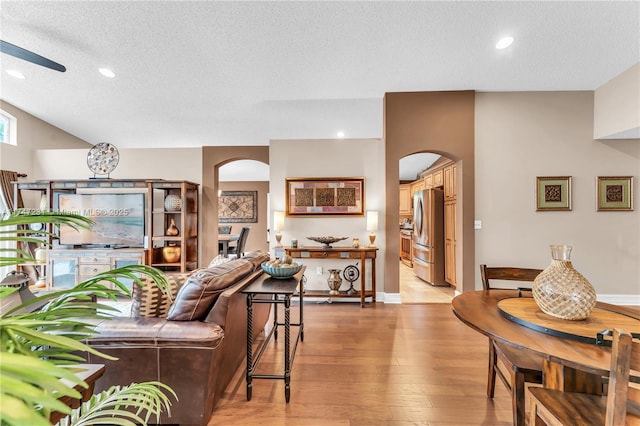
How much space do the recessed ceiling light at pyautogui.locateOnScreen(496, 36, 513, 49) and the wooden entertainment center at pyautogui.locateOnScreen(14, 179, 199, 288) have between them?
4776 mm

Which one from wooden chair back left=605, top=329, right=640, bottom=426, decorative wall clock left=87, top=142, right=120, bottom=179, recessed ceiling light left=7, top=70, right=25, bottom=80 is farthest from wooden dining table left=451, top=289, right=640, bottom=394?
recessed ceiling light left=7, top=70, right=25, bottom=80

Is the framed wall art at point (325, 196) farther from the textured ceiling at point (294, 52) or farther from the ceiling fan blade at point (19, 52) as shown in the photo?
the ceiling fan blade at point (19, 52)

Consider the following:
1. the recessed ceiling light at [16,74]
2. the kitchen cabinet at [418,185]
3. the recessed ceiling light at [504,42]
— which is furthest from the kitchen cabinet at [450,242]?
the recessed ceiling light at [16,74]

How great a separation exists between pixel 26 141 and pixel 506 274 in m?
7.35

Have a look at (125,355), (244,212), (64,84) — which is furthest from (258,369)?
(244,212)

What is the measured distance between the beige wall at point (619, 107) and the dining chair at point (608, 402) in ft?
12.3

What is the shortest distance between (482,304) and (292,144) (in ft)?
11.8

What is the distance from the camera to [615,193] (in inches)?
151

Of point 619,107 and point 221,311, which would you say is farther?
point 619,107

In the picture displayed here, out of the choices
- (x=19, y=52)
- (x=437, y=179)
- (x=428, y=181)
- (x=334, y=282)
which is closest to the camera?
(x=19, y=52)

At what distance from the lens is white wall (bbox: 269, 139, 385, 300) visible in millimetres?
4371

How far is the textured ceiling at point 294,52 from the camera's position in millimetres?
2680

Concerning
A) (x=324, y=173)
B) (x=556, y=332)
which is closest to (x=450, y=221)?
(x=324, y=173)

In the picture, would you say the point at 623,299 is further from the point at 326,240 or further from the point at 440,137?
the point at 326,240
